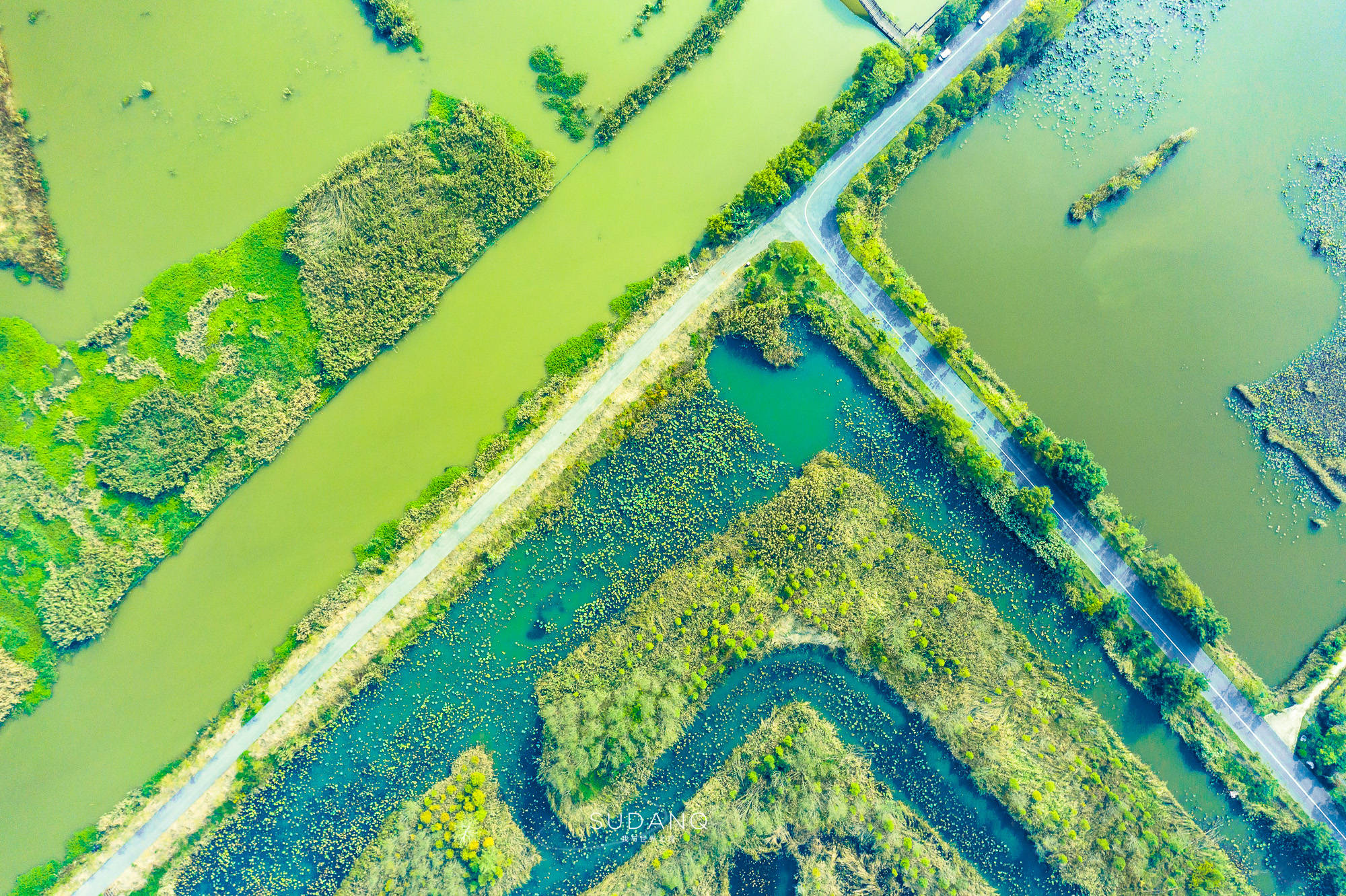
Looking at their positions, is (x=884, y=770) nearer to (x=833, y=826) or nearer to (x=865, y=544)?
(x=833, y=826)

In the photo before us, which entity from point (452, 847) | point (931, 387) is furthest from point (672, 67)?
point (452, 847)

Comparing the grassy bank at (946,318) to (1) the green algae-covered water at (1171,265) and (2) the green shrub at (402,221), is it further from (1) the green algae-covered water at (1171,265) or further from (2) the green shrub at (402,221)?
(2) the green shrub at (402,221)

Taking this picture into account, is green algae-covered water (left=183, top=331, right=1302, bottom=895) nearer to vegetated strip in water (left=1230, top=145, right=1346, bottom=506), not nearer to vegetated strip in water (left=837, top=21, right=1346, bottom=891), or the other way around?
vegetated strip in water (left=837, top=21, right=1346, bottom=891)

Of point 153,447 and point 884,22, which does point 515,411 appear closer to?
point 153,447

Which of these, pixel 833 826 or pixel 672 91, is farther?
pixel 672 91

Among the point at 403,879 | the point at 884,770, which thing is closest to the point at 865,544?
the point at 884,770

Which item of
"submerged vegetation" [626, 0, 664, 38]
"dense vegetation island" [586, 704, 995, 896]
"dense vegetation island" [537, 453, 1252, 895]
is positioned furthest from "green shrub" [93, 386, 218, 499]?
"submerged vegetation" [626, 0, 664, 38]
